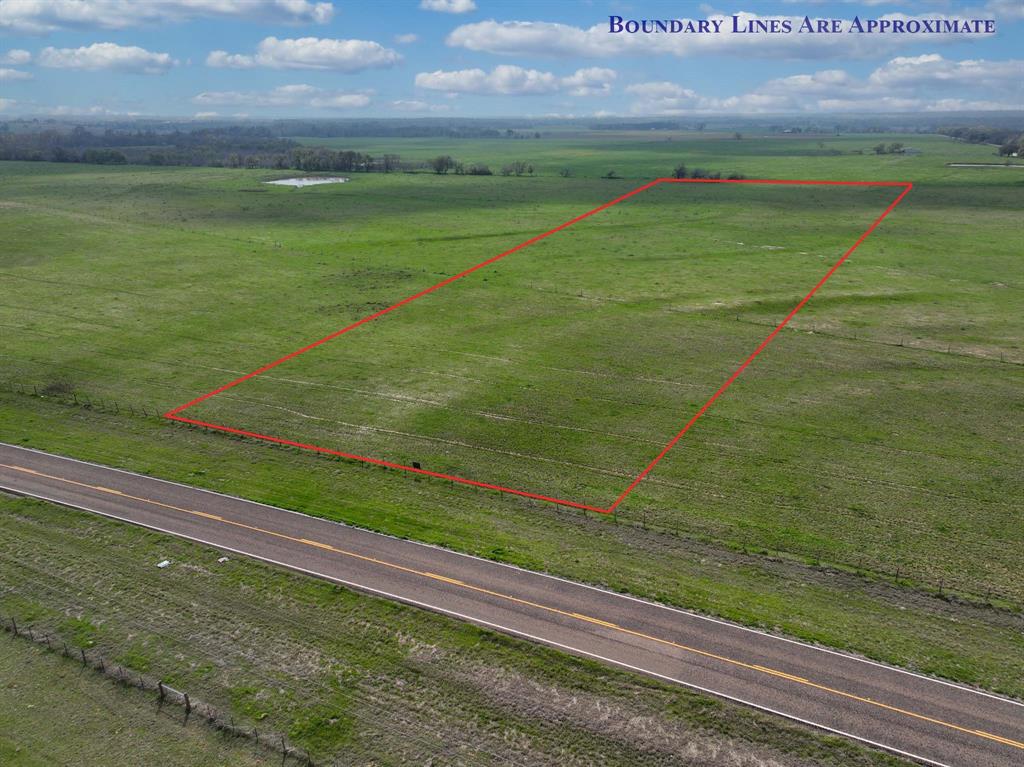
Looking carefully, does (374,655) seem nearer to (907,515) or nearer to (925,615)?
(925,615)

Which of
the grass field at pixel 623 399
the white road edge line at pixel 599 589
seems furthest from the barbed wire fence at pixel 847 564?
the white road edge line at pixel 599 589

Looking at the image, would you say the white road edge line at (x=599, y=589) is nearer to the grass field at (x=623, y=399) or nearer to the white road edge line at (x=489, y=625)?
the grass field at (x=623, y=399)

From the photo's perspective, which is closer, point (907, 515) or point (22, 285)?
point (907, 515)

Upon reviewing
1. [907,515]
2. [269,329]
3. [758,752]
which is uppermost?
[269,329]

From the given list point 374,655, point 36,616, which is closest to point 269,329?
point 36,616

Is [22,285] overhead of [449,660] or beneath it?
overhead

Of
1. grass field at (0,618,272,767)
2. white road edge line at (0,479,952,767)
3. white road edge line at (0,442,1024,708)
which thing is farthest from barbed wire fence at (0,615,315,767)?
white road edge line at (0,442,1024,708)
